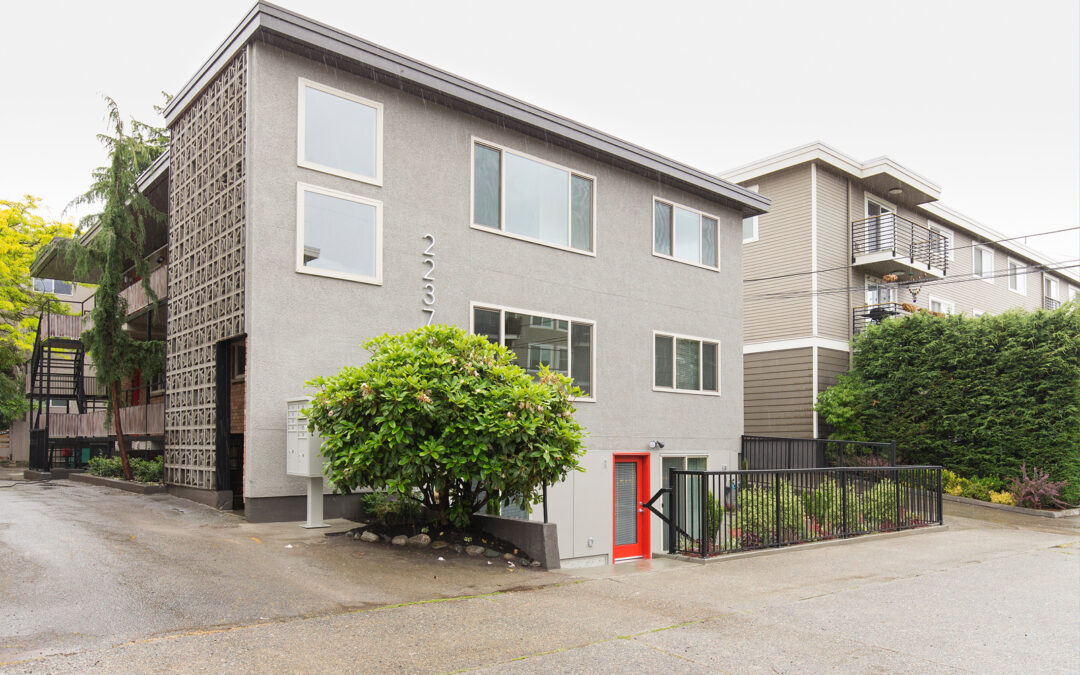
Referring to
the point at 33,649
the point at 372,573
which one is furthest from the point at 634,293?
the point at 33,649

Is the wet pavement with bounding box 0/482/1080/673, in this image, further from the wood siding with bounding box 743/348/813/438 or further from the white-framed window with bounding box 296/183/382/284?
the wood siding with bounding box 743/348/813/438

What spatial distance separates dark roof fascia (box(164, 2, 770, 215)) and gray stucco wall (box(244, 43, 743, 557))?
231 mm

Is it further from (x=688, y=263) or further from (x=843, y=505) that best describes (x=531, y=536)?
(x=688, y=263)

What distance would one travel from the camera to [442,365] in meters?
10.0

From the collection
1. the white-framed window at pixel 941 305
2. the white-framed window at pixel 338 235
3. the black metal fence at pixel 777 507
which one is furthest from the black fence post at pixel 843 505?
the white-framed window at pixel 941 305

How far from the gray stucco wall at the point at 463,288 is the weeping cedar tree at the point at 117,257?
469 cm

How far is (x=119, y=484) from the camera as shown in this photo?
600 inches

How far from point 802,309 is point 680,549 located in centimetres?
1445

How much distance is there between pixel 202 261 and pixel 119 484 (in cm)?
496

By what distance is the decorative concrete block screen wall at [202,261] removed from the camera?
488 inches

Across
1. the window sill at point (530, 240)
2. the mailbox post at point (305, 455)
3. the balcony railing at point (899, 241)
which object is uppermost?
the balcony railing at point (899, 241)

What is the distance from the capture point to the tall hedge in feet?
64.5

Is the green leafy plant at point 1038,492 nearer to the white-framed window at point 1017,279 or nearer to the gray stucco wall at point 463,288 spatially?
the gray stucco wall at point 463,288

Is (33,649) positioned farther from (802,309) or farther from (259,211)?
(802,309)
